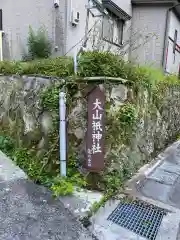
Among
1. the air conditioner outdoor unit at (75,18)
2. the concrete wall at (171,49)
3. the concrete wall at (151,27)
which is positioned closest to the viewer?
the air conditioner outdoor unit at (75,18)

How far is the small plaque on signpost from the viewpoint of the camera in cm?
389

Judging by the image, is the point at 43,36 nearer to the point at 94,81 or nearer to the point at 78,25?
the point at 78,25

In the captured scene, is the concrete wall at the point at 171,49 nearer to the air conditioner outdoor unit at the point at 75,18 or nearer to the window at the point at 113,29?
the window at the point at 113,29

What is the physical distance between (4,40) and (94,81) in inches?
197

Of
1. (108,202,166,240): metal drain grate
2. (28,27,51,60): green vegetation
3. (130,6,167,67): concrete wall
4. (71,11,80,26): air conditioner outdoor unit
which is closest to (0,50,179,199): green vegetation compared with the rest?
(108,202,166,240): metal drain grate

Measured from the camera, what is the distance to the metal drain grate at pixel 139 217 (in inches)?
125

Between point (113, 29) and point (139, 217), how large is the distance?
8204 millimetres

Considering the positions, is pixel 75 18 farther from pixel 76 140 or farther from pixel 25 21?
pixel 76 140

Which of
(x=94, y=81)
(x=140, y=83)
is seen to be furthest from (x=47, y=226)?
(x=140, y=83)

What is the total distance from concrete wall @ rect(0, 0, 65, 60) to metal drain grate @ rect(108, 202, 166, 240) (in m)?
4.87

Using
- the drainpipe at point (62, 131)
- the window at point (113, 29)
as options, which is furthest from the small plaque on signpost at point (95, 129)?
the window at point (113, 29)

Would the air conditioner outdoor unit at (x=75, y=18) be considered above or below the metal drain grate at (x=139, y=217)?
above

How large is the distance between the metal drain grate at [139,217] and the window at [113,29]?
668 cm

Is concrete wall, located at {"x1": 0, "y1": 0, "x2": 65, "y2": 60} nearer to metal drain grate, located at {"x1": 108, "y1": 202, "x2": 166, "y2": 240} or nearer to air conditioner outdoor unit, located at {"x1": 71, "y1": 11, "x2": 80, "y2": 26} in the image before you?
air conditioner outdoor unit, located at {"x1": 71, "y1": 11, "x2": 80, "y2": 26}
